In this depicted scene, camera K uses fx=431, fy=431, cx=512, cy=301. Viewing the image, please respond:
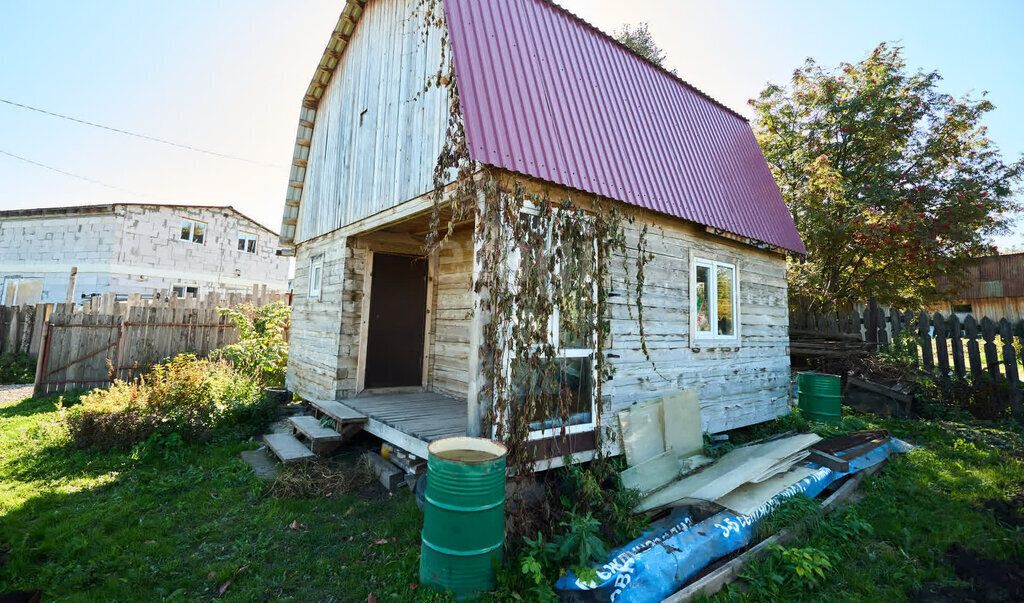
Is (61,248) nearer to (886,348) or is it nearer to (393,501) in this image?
(393,501)

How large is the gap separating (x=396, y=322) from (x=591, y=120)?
447 cm

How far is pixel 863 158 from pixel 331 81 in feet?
43.9

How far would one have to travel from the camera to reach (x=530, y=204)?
13.9 ft

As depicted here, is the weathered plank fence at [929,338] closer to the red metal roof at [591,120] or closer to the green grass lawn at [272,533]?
the green grass lawn at [272,533]

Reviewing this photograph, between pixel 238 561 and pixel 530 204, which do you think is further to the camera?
pixel 530 204

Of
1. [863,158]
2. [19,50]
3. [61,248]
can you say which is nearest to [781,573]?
[863,158]

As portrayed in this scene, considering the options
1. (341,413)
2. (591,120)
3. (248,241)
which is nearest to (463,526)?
(341,413)

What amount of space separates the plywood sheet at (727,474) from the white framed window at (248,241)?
23.9 meters

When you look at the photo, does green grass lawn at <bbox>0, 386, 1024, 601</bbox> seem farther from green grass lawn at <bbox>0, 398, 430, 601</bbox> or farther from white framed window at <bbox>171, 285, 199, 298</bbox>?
white framed window at <bbox>171, 285, 199, 298</bbox>

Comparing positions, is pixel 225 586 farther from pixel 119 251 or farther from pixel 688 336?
pixel 119 251

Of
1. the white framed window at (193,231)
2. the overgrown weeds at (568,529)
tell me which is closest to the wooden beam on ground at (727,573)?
the overgrown weeds at (568,529)

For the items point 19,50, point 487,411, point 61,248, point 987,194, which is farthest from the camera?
point 61,248

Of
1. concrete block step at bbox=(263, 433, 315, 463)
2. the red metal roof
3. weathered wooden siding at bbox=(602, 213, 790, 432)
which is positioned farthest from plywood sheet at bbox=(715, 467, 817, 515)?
concrete block step at bbox=(263, 433, 315, 463)

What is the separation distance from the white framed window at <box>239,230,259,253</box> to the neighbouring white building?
15 cm
